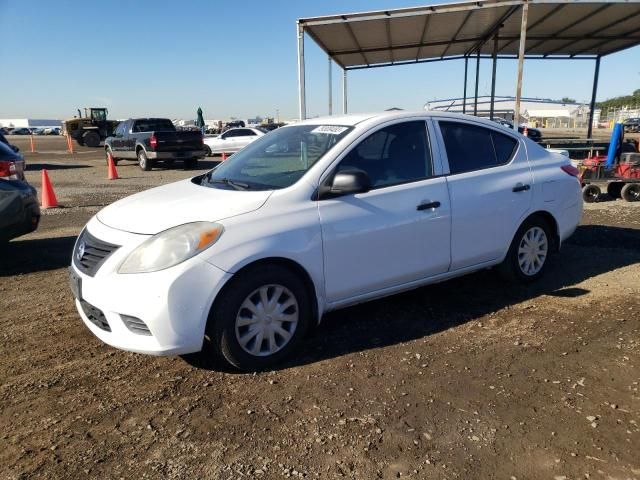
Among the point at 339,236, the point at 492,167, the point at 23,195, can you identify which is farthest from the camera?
the point at 23,195

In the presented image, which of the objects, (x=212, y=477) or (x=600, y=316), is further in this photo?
(x=600, y=316)

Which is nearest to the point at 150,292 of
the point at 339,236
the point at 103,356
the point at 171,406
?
the point at 171,406

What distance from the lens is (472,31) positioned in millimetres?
14211

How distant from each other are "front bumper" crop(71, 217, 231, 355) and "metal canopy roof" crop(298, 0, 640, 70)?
9.04m

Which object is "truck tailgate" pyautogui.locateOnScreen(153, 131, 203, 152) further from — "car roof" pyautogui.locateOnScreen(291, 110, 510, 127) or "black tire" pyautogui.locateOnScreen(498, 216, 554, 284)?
"black tire" pyautogui.locateOnScreen(498, 216, 554, 284)

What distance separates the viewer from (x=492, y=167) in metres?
4.59

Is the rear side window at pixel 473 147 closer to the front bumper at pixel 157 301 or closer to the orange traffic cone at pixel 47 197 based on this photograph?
the front bumper at pixel 157 301

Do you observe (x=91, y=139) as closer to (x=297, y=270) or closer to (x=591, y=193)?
(x=591, y=193)

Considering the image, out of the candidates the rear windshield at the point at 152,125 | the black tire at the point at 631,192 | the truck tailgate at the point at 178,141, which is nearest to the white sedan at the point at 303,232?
the black tire at the point at 631,192

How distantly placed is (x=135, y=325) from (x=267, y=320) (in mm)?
816

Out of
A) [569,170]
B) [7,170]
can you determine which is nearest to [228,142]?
[7,170]

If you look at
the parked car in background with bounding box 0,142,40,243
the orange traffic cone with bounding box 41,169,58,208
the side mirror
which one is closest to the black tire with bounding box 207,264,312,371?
the side mirror

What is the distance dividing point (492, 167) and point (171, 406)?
3.31 metres

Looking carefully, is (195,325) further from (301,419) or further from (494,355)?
(494,355)
